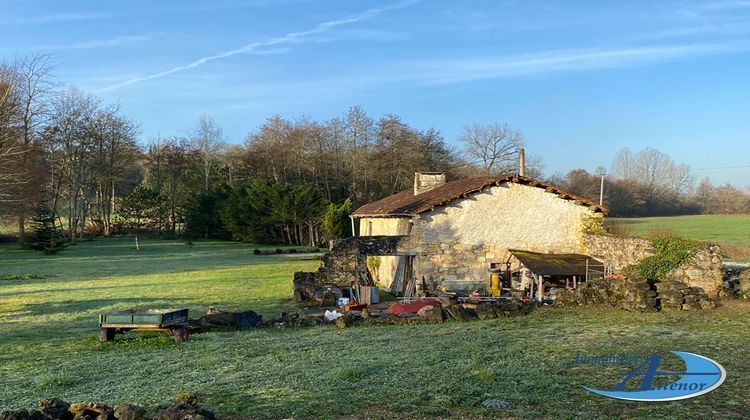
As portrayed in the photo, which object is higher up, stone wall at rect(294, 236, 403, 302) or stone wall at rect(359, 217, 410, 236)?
stone wall at rect(359, 217, 410, 236)

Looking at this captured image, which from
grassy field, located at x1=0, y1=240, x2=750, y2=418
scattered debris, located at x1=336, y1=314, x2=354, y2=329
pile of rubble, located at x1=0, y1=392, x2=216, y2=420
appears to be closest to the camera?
pile of rubble, located at x1=0, y1=392, x2=216, y2=420

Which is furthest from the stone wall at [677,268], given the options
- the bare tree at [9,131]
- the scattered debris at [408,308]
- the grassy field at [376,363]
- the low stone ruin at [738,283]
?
the bare tree at [9,131]

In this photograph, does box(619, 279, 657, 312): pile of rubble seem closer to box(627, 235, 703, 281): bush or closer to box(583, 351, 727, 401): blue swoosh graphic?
box(627, 235, 703, 281): bush

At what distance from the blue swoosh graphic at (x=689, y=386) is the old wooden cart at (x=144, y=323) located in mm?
7979

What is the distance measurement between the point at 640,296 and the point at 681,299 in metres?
0.96

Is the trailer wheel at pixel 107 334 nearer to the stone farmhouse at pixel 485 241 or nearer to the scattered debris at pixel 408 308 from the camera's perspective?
the scattered debris at pixel 408 308

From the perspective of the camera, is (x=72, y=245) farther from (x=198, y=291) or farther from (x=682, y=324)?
(x=682, y=324)

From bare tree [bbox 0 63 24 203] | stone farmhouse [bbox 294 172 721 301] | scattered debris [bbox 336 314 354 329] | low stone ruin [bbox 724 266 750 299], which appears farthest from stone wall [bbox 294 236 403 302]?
bare tree [bbox 0 63 24 203]

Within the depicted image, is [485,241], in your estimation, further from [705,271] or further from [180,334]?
[180,334]

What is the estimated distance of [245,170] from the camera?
61.5m

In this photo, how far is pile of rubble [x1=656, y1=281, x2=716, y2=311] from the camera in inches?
546

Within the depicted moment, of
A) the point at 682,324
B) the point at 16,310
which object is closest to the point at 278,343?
the point at 682,324

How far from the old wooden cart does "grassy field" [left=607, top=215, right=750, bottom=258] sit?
30.2 meters

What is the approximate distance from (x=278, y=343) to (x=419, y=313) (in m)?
4.04
